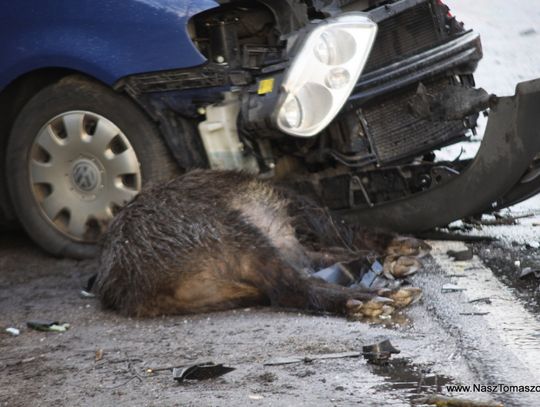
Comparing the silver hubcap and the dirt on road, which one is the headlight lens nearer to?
the dirt on road

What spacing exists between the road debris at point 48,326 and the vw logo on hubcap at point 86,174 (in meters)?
1.19

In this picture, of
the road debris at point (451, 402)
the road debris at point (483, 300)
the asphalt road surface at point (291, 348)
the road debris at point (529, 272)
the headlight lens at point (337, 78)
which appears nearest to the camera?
the road debris at point (451, 402)

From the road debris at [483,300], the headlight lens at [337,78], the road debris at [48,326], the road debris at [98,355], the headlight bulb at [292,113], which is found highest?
the headlight lens at [337,78]

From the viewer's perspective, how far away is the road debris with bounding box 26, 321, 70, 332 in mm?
4809

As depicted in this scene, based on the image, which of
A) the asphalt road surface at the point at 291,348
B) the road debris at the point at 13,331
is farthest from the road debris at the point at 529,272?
the road debris at the point at 13,331

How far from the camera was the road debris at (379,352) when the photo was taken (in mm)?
3799

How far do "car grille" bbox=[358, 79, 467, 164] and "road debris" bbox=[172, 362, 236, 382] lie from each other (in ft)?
6.67

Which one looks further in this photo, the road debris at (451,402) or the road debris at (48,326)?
the road debris at (48,326)

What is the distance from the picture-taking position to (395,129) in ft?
18.3

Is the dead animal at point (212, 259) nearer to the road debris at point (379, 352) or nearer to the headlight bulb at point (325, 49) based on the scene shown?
the road debris at point (379, 352)

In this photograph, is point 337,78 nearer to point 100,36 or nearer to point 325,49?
point 325,49

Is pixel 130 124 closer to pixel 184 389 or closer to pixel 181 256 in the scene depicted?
pixel 181 256

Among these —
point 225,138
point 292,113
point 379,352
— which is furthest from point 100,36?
point 379,352

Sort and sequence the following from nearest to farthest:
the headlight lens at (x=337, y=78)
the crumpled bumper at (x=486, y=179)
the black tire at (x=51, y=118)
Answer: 1. the crumpled bumper at (x=486, y=179)
2. the headlight lens at (x=337, y=78)
3. the black tire at (x=51, y=118)
